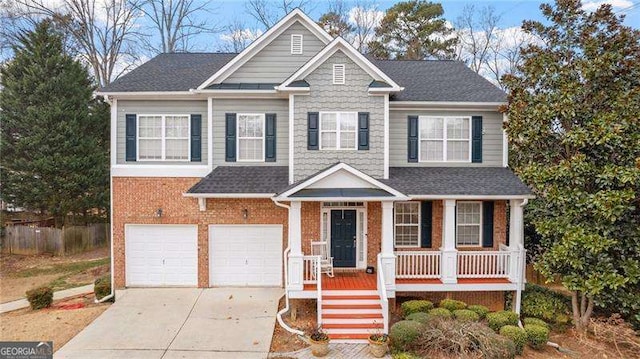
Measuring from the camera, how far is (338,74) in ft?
38.7

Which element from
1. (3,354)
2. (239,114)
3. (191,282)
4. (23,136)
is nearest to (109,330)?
(3,354)

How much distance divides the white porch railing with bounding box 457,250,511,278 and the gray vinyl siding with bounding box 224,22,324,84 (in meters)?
8.38

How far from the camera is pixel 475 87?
13.5m

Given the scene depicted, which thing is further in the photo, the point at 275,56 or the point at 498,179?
the point at 275,56

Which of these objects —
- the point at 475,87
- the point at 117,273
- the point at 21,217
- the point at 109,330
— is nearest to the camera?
the point at 109,330

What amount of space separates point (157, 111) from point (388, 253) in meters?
9.14

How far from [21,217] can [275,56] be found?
20.8 metres

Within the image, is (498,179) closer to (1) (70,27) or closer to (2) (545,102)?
(2) (545,102)

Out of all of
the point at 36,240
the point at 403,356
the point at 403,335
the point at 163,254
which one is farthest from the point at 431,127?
the point at 36,240

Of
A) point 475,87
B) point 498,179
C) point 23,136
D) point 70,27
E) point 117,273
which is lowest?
point 117,273

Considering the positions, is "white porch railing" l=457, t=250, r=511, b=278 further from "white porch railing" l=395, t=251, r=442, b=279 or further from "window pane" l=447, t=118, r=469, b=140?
"window pane" l=447, t=118, r=469, b=140

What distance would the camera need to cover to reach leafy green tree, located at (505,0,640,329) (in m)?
9.41

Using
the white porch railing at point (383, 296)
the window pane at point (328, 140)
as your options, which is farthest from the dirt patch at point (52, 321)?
the window pane at point (328, 140)

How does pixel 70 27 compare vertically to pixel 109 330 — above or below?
above
